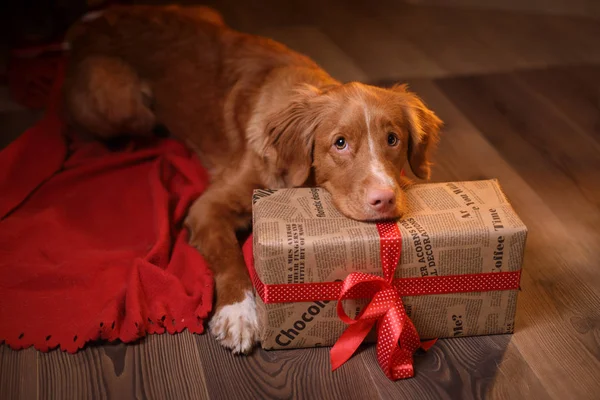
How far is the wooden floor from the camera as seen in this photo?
6.87 ft

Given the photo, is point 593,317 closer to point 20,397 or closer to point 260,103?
point 260,103

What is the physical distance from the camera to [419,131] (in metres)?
2.44

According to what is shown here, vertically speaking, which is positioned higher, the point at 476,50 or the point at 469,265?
the point at 469,265

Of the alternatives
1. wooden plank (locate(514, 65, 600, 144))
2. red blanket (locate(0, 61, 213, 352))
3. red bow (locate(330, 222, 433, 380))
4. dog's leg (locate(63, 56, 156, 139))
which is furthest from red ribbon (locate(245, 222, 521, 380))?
wooden plank (locate(514, 65, 600, 144))

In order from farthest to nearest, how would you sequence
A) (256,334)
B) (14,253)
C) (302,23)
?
(302,23) < (14,253) < (256,334)

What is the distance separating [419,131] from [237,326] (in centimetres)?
91

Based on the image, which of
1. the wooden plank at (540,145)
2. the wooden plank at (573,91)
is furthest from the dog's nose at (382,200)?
the wooden plank at (573,91)

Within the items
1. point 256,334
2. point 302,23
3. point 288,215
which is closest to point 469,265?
point 288,215

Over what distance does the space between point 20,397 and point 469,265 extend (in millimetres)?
1373

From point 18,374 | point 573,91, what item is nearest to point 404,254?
point 18,374

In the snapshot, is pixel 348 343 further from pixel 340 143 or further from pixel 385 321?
pixel 340 143

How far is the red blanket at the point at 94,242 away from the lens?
2.28 m

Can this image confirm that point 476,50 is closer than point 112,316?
No

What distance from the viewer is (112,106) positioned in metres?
3.12
